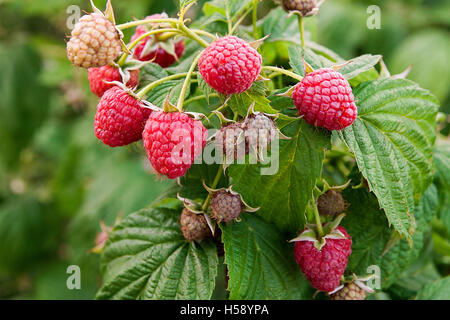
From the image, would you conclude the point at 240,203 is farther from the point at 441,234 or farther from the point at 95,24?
the point at 441,234

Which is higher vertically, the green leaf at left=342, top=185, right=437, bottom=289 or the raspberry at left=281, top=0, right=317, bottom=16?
the raspberry at left=281, top=0, right=317, bottom=16

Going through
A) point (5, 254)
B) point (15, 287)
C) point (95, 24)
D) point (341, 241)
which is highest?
point (95, 24)

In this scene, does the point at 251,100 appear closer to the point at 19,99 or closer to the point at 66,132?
the point at 19,99

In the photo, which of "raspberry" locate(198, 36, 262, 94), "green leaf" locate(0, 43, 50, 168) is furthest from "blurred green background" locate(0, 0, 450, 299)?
"raspberry" locate(198, 36, 262, 94)

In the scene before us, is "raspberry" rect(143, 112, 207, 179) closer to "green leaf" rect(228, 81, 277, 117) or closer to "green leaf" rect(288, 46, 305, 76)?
"green leaf" rect(228, 81, 277, 117)

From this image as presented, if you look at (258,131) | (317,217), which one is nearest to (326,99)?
(258,131)

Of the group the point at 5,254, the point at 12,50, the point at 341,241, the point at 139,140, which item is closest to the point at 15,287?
the point at 5,254
